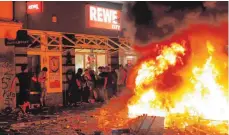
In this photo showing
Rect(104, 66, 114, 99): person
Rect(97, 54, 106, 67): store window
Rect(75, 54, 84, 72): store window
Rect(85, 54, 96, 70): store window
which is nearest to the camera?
Rect(104, 66, 114, 99): person

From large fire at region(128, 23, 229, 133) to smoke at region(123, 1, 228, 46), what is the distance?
1.04 ft

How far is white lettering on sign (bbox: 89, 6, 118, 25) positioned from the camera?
17.6m

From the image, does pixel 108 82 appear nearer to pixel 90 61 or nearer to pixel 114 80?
pixel 114 80

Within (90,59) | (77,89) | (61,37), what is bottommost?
(77,89)

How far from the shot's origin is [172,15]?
12266 millimetres

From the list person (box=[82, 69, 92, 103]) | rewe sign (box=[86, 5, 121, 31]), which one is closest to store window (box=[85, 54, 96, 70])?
rewe sign (box=[86, 5, 121, 31])

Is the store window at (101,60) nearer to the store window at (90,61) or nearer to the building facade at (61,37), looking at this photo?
the building facade at (61,37)

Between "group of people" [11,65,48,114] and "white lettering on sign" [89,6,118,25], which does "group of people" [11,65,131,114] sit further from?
"white lettering on sign" [89,6,118,25]

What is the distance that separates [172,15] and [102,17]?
612 cm

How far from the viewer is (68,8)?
1725 centimetres

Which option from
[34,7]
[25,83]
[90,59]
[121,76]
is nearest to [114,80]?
[121,76]

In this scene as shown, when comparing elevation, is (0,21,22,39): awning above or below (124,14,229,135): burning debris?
above

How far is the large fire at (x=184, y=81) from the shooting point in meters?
10.7

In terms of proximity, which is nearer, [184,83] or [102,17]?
[184,83]
